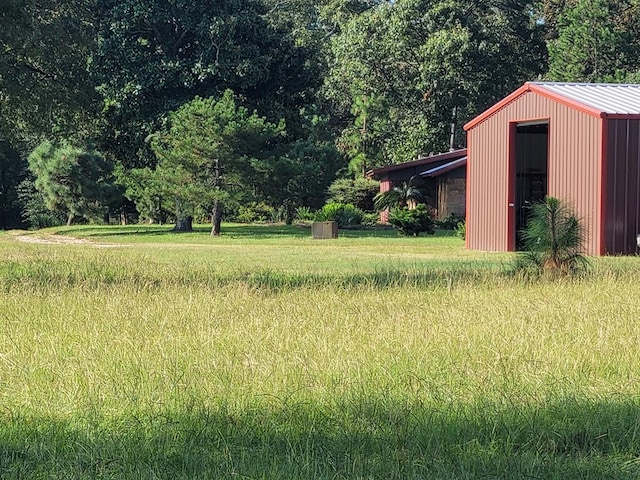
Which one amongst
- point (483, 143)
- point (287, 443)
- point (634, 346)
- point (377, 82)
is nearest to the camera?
point (287, 443)

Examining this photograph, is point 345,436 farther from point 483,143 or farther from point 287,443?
point 483,143

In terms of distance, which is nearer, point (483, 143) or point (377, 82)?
point (483, 143)

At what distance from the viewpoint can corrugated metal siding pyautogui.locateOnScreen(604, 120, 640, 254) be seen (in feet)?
71.4

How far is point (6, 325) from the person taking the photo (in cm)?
935

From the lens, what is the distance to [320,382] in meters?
6.68

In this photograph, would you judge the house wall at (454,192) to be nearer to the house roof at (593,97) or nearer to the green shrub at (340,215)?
the green shrub at (340,215)

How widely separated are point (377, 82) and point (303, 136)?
39.5ft

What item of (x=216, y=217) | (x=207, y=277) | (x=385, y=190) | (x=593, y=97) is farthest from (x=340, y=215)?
(x=207, y=277)

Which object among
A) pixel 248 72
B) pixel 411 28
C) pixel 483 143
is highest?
pixel 411 28

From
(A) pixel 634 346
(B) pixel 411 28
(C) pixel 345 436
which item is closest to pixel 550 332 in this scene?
(A) pixel 634 346

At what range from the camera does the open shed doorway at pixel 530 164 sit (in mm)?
25609

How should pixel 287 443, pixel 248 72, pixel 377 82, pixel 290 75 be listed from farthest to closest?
pixel 377 82
pixel 290 75
pixel 248 72
pixel 287 443

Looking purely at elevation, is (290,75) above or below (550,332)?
above

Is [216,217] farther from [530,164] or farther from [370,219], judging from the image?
[530,164]
